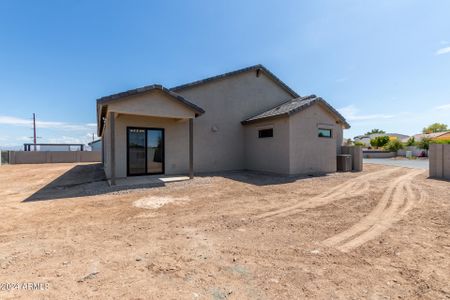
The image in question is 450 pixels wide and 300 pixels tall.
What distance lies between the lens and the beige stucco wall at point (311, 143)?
35.7 feet

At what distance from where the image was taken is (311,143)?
11.5 m

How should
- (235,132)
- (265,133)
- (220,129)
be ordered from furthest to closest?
(235,132) → (220,129) → (265,133)

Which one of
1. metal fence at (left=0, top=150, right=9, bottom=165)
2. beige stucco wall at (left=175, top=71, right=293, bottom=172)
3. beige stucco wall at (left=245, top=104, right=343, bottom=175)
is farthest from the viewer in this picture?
metal fence at (left=0, top=150, right=9, bottom=165)

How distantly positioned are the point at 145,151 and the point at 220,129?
437cm

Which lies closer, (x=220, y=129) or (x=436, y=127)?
(x=220, y=129)

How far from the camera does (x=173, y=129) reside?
11.1 meters

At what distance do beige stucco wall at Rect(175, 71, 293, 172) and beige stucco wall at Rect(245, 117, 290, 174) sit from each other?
0.56 m

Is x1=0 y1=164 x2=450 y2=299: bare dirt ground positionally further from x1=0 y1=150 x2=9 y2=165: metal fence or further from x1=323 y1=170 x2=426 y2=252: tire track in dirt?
x1=0 y1=150 x2=9 y2=165: metal fence

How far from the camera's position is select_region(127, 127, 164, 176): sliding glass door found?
10.1 meters

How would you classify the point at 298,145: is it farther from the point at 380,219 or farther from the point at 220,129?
the point at 380,219

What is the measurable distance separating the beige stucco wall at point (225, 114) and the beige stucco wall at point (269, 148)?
0.56m

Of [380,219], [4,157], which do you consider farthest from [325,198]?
[4,157]

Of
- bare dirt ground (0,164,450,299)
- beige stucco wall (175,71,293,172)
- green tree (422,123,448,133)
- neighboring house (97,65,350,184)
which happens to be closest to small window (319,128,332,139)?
neighboring house (97,65,350,184)

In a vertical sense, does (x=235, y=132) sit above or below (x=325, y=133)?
above
